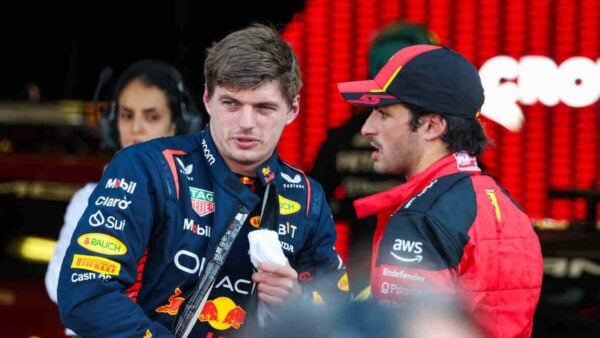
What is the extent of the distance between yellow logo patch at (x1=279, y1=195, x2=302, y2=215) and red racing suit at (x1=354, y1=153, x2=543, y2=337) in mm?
216

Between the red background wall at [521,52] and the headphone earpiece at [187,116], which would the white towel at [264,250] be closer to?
the headphone earpiece at [187,116]

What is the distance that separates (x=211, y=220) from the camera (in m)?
2.43

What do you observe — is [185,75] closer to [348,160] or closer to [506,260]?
[348,160]

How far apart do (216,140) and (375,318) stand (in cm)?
128

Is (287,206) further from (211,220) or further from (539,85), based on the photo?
(539,85)

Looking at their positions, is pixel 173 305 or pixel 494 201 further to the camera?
pixel 494 201

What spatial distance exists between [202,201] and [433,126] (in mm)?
641

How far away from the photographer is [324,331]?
4.46 ft

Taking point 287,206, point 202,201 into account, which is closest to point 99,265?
point 202,201

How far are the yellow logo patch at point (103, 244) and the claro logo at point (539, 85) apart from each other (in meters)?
2.35

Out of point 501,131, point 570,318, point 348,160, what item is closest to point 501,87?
point 501,131

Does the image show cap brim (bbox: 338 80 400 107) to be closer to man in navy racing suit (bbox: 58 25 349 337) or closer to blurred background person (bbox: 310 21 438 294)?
man in navy racing suit (bbox: 58 25 349 337)

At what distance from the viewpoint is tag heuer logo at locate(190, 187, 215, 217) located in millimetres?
2406

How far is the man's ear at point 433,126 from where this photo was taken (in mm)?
2674
